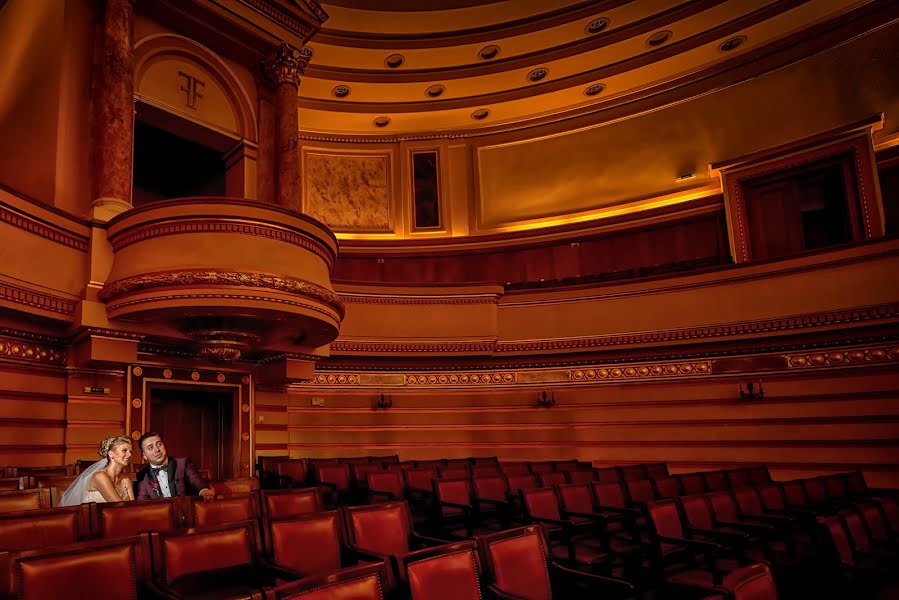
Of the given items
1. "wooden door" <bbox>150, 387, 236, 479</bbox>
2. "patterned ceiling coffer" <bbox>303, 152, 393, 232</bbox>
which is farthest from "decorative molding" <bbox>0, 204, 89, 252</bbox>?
"patterned ceiling coffer" <bbox>303, 152, 393, 232</bbox>

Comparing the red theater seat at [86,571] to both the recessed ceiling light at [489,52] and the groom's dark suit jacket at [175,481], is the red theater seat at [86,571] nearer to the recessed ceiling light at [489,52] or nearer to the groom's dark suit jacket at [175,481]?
the groom's dark suit jacket at [175,481]

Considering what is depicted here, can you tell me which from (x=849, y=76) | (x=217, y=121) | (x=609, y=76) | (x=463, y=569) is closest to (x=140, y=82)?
(x=217, y=121)

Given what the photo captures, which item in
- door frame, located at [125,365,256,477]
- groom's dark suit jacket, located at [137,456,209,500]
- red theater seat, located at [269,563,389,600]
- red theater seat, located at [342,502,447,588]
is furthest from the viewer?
door frame, located at [125,365,256,477]

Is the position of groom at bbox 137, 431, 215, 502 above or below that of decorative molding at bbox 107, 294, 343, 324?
below

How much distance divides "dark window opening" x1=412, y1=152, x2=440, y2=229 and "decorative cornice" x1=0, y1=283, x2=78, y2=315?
686 cm

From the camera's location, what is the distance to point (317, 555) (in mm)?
3115

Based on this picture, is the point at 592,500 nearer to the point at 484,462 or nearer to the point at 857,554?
the point at 857,554

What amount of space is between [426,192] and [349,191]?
1.39 m

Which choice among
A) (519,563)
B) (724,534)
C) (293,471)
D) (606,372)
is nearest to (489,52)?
(606,372)

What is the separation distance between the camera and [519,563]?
110 inches

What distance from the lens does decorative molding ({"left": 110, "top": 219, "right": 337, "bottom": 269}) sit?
17.6ft

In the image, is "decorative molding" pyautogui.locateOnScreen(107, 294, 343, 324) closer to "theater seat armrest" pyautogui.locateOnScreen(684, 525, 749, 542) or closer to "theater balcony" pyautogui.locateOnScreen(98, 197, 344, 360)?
"theater balcony" pyautogui.locateOnScreen(98, 197, 344, 360)

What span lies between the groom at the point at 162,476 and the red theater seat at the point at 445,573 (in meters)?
2.07

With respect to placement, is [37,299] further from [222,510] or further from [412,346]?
[412,346]
